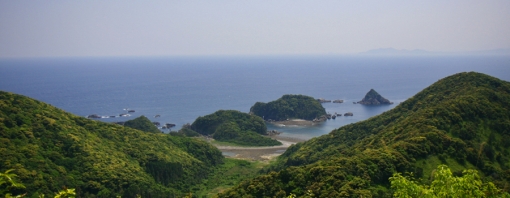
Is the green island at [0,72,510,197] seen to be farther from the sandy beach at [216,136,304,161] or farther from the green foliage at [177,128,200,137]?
the green foliage at [177,128,200,137]

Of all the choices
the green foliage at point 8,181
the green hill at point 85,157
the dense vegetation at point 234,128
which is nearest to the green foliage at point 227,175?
the green hill at point 85,157

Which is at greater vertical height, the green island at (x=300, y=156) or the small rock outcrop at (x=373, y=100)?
the green island at (x=300, y=156)

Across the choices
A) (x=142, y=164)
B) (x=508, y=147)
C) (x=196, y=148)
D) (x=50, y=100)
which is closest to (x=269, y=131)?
(x=196, y=148)

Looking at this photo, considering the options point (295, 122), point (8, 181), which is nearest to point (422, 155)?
point (8, 181)

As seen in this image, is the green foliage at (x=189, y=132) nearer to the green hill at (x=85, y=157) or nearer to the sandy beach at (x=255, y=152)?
the sandy beach at (x=255, y=152)

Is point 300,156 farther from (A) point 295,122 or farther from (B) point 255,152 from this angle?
(A) point 295,122

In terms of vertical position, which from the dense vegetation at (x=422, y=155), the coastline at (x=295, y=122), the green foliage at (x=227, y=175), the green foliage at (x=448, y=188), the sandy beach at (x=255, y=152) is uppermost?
the green foliage at (x=448, y=188)

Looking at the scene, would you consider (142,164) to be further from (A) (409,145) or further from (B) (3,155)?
(A) (409,145)

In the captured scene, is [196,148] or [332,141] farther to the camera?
[196,148]
